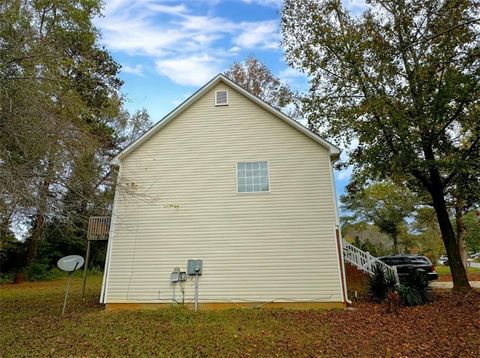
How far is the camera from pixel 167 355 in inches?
222

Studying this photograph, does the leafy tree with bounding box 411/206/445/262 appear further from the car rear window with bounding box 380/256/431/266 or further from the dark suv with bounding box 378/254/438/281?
the dark suv with bounding box 378/254/438/281

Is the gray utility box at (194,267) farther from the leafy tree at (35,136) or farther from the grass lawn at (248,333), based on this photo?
the leafy tree at (35,136)

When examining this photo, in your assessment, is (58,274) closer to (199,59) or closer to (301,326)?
(199,59)

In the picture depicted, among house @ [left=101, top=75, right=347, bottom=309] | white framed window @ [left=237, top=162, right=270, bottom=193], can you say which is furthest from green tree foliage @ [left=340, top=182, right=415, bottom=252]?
white framed window @ [left=237, top=162, right=270, bottom=193]

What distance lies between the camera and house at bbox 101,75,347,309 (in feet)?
30.9

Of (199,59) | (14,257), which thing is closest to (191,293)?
(199,59)

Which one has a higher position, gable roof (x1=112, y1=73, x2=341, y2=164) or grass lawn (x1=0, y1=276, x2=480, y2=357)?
gable roof (x1=112, y1=73, x2=341, y2=164)

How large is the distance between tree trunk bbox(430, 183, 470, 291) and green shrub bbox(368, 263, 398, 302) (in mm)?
3123

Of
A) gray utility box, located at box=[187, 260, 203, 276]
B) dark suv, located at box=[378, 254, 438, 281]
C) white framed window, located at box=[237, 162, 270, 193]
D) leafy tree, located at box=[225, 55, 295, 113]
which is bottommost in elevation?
gray utility box, located at box=[187, 260, 203, 276]

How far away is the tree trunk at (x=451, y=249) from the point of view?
11703 millimetres

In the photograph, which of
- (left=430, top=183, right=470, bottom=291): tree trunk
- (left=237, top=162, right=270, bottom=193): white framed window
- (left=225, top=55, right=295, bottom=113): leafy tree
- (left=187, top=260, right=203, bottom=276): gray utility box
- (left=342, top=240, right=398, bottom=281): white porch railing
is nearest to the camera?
(left=187, top=260, right=203, bottom=276): gray utility box

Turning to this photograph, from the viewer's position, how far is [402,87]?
12258 mm

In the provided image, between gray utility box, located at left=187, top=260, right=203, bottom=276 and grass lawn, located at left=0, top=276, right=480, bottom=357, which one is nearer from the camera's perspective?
grass lawn, located at left=0, top=276, right=480, bottom=357

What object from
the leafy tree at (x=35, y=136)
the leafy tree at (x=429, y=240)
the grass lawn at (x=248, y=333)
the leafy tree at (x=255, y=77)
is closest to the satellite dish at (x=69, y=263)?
the grass lawn at (x=248, y=333)
